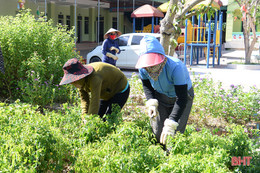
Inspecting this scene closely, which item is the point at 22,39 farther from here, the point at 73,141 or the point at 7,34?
the point at 73,141

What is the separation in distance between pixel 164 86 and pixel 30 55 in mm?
3924

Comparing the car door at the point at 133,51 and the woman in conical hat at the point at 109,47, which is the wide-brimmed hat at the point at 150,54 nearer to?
the woman in conical hat at the point at 109,47

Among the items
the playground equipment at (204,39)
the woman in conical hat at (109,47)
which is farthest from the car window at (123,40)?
the woman in conical hat at (109,47)

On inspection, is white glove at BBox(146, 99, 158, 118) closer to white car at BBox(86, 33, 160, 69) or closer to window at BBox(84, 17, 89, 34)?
white car at BBox(86, 33, 160, 69)

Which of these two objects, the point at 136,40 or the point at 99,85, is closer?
the point at 99,85

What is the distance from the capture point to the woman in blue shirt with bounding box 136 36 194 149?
9.00 feet

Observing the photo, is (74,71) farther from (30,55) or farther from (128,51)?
(128,51)

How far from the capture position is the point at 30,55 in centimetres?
616

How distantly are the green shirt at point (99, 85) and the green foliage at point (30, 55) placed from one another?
226 centimetres

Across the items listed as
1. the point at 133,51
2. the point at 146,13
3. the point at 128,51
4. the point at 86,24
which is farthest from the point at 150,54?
the point at 86,24

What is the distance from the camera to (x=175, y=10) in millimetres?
5348

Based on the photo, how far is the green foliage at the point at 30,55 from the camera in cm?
594

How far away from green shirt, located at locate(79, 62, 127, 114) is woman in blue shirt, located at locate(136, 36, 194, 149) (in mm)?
515

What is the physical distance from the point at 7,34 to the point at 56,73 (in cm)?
121
